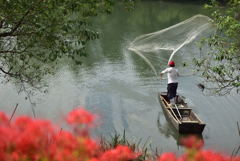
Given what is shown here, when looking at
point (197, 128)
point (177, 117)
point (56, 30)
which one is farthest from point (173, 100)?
point (56, 30)

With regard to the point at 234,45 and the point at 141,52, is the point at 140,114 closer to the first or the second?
the point at 141,52

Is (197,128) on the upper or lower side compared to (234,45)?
lower

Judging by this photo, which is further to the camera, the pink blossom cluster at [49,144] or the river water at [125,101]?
the river water at [125,101]

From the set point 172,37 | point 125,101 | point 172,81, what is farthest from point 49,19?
point 125,101

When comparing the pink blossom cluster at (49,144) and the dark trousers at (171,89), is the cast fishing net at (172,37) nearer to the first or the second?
the dark trousers at (171,89)

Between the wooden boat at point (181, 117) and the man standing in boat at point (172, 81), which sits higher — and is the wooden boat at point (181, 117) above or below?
below

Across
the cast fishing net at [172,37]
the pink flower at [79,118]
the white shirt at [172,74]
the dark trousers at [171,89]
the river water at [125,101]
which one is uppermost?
the pink flower at [79,118]

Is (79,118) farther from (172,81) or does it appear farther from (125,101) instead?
(125,101)

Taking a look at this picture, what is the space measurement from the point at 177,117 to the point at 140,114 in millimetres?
2166

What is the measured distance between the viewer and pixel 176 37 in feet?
56.3

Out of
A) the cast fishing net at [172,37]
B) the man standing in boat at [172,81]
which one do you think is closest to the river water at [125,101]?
the man standing in boat at [172,81]

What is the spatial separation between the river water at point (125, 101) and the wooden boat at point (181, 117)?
0.55 metres

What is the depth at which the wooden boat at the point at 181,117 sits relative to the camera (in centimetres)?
1469

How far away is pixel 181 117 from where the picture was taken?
15781mm
